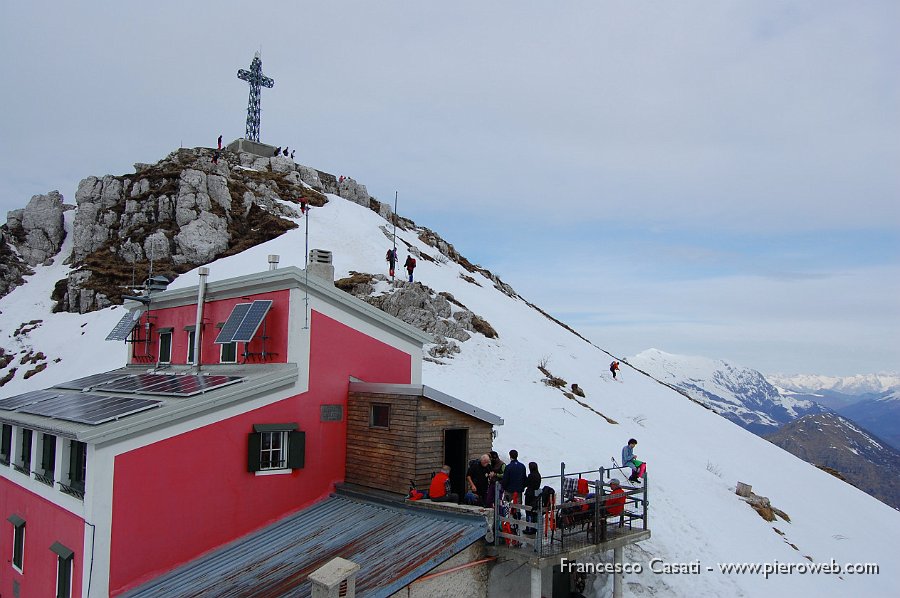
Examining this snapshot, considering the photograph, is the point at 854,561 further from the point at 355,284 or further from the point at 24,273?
the point at 24,273

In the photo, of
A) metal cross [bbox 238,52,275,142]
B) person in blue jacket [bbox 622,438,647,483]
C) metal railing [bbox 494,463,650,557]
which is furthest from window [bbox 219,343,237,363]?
metal cross [bbox 238,52,275,142]

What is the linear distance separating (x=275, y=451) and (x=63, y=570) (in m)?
5.16

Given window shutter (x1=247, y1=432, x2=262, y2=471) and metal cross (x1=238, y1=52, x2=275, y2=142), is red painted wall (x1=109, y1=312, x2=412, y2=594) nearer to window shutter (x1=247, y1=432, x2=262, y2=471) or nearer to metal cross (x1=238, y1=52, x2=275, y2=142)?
window shutter (x1=247, y1=432, x2=262, y2=471)

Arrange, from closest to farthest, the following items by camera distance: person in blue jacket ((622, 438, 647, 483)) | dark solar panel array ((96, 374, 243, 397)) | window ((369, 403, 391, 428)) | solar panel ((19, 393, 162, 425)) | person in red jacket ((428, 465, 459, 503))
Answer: solar panel ((19, 393, 162, 425)) → person in red jacket ((428, 465, 459, 503)) → dark solar panel array ((96, 374, 243, 397)) → window ((369, 403, 391, 428)) → person in blue jacket ((622, 438, 647, 483))

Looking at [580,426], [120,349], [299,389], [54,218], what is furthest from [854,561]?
[54,218]

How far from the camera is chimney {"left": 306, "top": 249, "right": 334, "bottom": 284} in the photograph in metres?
18.9

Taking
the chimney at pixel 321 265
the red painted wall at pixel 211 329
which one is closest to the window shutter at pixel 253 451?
the red painted wall at pixel 211 329

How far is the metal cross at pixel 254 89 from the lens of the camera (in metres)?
74.8

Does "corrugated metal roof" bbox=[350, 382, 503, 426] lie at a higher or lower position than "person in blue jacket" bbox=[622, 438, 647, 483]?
higher

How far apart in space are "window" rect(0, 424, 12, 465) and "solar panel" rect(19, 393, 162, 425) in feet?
3.82

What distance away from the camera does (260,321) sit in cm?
1678

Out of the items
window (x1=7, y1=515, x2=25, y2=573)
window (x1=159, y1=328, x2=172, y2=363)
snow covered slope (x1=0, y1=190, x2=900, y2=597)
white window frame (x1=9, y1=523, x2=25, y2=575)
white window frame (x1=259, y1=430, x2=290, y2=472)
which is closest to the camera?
white window frame (x1=259, y1=430, x2=290, y2=472)

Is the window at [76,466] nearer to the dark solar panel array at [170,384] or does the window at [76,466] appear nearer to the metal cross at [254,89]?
the dark solar panel array at [170,384]

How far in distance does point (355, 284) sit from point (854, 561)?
2809cm
